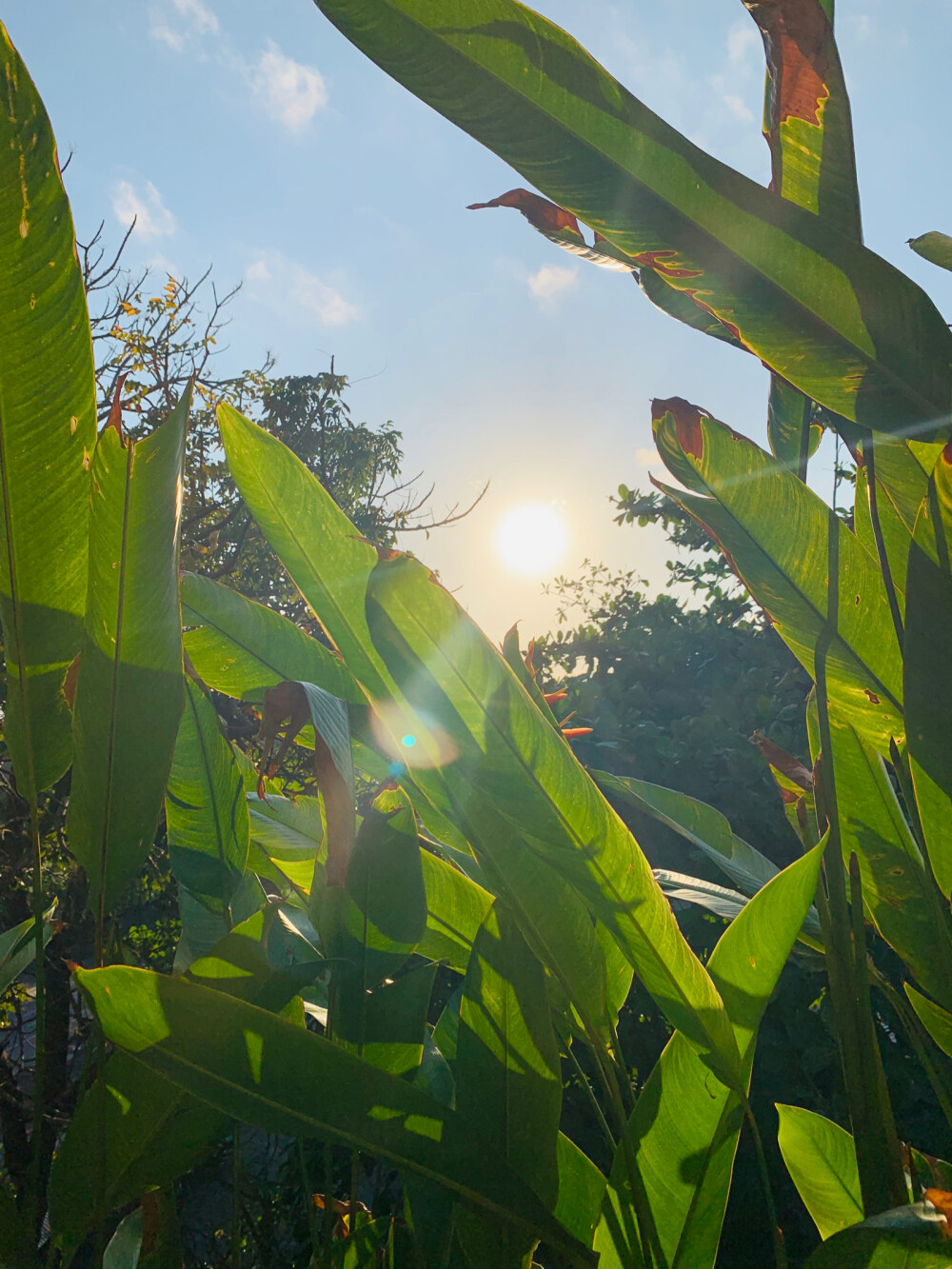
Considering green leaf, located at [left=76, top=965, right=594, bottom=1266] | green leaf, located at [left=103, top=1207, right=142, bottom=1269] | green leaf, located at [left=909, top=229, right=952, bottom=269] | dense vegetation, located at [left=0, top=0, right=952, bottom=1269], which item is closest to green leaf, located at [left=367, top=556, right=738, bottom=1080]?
dense vegetation, located at [left=0, top=0, right=952, bottom=1269]

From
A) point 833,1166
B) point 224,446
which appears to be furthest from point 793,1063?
point 224,446

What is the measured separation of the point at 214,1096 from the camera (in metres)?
0.39

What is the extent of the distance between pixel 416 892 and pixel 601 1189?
0.24m

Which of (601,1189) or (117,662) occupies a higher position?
(117,662)

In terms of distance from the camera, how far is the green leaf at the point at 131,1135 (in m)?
0.48

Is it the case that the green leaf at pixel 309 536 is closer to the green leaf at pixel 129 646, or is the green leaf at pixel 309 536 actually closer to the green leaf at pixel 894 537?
the green leaf at pixel 129 646

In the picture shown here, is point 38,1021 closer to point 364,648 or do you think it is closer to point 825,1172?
point 364,648

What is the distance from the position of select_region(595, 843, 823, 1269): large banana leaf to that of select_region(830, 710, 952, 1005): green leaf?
11cm

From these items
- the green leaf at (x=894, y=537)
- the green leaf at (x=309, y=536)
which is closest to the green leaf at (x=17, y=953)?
the green leaf at (x=309, y=536)

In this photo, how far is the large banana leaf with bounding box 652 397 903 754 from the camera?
0.49 metres

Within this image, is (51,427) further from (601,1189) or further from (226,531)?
(226,531)

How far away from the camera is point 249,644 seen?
0.63m

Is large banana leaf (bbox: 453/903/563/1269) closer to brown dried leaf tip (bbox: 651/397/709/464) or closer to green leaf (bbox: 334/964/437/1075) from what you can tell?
green leaf (bbox: 334/964/437/1075)

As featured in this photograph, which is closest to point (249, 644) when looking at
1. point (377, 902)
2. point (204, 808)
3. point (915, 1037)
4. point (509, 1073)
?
point (204, 808)
